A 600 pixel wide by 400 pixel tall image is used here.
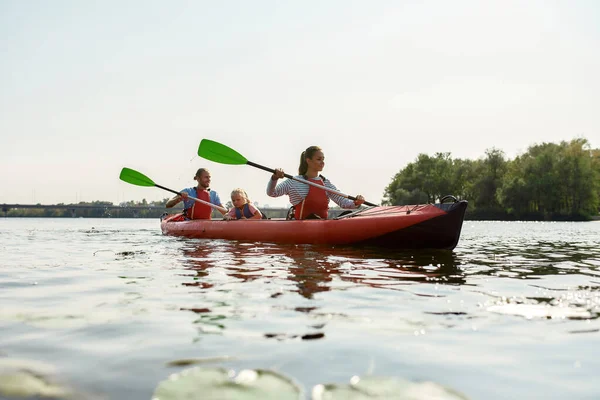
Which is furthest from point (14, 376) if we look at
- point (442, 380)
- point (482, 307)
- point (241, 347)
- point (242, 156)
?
point (242, 156)

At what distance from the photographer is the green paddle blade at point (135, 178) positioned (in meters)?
12.9

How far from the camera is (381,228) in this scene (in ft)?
23.7

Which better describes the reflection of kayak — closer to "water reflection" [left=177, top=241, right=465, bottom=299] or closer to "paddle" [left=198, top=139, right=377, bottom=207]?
"water reflection" [left=177, top=241, right=465, bottom=299]

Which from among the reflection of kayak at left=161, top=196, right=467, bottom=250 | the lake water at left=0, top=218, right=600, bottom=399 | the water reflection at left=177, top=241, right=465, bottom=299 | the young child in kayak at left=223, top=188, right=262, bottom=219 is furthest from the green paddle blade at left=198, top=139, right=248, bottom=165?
the lake water at left=0, top=218, right=600, bottom=399

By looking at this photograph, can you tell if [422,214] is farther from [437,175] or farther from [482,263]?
[437,175]

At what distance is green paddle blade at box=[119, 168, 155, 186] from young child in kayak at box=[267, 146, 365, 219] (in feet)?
17.3

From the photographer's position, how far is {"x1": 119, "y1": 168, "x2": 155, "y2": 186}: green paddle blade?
42.3ft

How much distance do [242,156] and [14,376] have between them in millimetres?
7909

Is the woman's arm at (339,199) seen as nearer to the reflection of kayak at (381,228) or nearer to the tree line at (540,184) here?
the reflection of kayak at (381,228)

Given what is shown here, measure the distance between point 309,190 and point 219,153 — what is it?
219 centimetres

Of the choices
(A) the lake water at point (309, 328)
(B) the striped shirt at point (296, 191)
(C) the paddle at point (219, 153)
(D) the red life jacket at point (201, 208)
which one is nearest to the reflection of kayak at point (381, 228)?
(B) the striped shirt at point (296, 191)

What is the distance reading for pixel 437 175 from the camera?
72375 mm

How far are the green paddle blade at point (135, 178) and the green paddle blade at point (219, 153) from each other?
12.2 ft

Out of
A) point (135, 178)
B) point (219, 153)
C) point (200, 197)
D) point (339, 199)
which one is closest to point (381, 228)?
point (339, 199)
